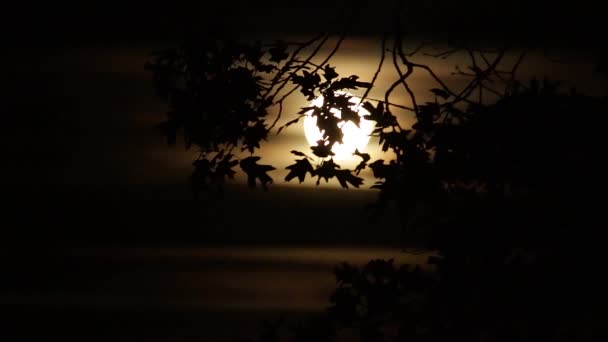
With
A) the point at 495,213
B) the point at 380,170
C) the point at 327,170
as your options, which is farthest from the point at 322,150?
the point at 495,213

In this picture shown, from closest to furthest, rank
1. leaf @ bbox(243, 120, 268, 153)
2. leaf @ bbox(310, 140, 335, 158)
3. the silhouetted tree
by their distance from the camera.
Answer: the silhouetted tree, leaf @ bbox(310, 140, 335, 158), leaf @ bbox(243, 120, 268, 153)

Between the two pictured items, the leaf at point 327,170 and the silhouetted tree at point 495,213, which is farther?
the leaf at point 327,170

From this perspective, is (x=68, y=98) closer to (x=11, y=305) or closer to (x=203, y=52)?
(x=11, y=305)

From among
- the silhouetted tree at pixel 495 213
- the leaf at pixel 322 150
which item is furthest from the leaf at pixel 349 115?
the leaf at pixel 322 150

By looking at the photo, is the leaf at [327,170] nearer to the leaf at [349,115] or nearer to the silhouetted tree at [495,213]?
the silhouetted tree at [495,213]

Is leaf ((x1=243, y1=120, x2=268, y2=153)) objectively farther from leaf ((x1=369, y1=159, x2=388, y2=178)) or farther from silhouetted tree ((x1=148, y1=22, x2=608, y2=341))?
leaf ((x1=369, y1=159, x2=388, y2=178))

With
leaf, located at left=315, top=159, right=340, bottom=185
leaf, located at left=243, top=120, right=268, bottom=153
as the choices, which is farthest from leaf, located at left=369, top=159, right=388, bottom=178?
leaf, located at left=243, top=120, right=268, bottom=153

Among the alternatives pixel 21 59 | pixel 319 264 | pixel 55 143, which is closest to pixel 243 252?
pixel 319 264

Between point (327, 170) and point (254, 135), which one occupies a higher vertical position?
point (254, 135)

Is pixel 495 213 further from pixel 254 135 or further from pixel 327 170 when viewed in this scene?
pixel 254 135

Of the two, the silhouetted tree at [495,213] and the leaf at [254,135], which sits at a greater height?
the leaf at [254,135]

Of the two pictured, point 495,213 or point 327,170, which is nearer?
→ point 495,213

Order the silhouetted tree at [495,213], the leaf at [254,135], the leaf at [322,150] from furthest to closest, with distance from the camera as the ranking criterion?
the leaf at [254,135], the leaf at [322,150], the silhouetted tree at [495,213]

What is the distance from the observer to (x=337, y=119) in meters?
3.22
